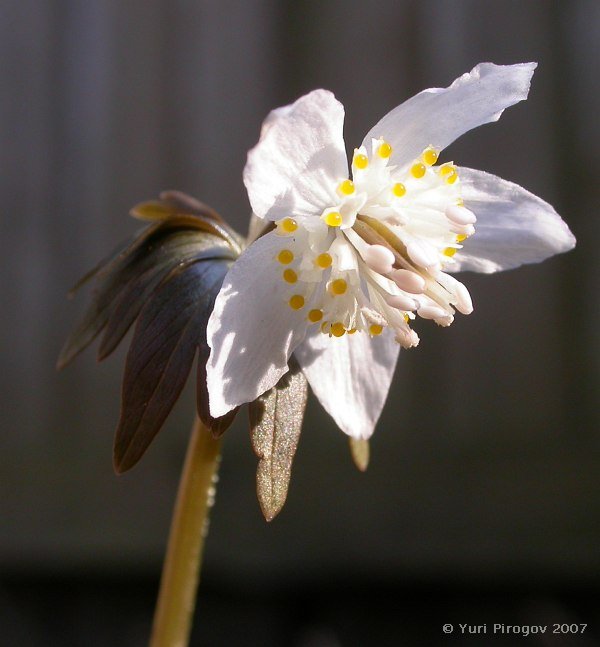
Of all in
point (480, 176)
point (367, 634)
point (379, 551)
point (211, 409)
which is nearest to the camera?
point (211, 409)

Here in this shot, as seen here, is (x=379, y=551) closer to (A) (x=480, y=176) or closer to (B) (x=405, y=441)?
(B) (x=405, y=441)

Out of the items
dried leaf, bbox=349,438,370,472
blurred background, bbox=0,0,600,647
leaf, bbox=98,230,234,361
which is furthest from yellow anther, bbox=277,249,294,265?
blurred background, bbox=0,0,600,647

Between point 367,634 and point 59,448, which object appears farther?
point 59,448

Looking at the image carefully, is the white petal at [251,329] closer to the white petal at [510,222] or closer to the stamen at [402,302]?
the stamen at [402,302]

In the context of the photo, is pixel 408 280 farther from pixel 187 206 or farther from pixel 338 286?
pixel 187 206

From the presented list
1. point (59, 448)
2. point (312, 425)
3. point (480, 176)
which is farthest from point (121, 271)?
point (59, 448)

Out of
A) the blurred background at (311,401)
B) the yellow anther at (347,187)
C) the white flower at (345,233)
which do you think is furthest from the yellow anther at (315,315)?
the blurred background at (311,401)
